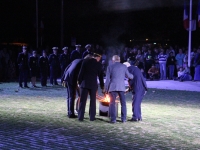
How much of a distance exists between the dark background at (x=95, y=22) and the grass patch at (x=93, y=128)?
26.8 meters

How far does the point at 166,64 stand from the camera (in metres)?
26.4

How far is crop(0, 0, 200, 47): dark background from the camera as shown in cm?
4247

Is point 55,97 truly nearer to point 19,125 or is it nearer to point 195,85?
point 19,125

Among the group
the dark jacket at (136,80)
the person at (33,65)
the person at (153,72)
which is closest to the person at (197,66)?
the person at (153,72)

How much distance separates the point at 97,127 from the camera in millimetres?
10992

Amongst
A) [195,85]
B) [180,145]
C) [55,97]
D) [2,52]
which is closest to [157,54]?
[195,85]

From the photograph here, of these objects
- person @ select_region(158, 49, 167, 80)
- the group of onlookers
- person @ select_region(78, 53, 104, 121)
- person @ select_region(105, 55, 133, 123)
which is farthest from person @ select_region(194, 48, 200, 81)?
person @ select_region(78, 53, 104, 121)

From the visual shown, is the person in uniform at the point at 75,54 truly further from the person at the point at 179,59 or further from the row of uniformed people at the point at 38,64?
the person at the point at 179,59

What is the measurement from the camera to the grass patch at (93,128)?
9.04 m

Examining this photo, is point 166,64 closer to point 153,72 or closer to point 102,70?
point 153,72

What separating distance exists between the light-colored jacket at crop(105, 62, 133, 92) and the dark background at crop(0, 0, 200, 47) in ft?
99.4

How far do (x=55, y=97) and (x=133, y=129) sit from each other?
7.12 m

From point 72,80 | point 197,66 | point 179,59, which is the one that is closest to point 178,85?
point 197,66

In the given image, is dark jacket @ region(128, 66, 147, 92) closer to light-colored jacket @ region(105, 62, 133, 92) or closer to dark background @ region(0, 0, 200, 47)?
light-colored jacket @ region(105, 62, 133, 92)
